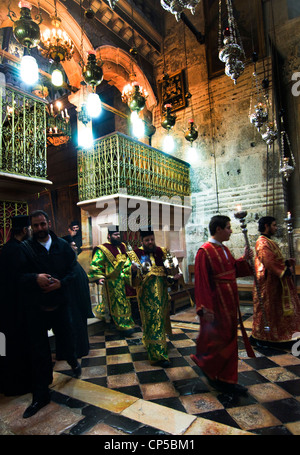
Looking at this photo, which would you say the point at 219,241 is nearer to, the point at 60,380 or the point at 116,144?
the point at 60,380

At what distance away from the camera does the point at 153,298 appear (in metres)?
3.92

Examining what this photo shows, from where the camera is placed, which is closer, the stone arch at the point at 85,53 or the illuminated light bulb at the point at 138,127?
the stone arch at the point at 85,53

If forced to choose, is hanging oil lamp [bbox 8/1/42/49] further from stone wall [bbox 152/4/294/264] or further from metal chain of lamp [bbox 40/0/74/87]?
stone wall [bbox 152/4/294/264]

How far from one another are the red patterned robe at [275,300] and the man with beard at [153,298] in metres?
1.42

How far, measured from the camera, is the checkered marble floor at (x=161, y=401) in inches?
89.7

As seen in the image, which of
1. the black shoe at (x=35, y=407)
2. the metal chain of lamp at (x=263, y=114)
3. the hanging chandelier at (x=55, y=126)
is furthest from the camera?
the hanging chandelier at (x=55, y=126)

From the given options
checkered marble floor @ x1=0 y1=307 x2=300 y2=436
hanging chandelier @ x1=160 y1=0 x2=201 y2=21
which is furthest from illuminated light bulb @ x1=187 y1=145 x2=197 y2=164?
checkered marble floor @ x1=0 y1=307 x2=300 y2=436

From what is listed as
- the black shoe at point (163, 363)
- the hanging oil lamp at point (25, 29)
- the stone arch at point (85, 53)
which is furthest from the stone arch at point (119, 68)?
the black shoe at point (163, 363)

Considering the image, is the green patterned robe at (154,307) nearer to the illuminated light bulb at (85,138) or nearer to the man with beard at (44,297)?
the man with beard at (44,297)

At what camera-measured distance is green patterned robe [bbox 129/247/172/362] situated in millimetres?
3762

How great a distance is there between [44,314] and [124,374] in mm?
1349

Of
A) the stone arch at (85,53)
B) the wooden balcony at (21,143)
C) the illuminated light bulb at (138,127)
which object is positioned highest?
the stone arch at (85,53)

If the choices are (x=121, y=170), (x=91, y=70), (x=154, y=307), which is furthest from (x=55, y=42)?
(x=154, y=307)
